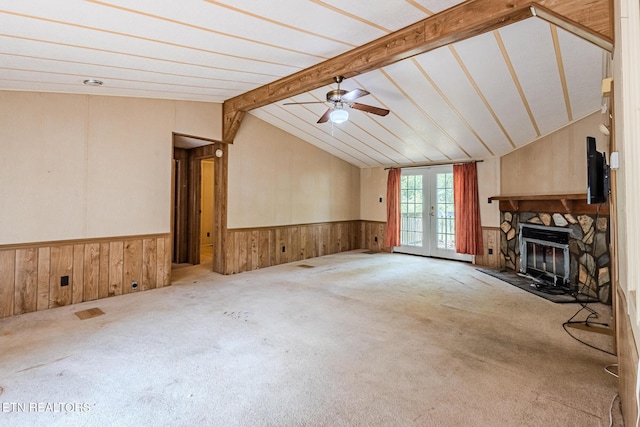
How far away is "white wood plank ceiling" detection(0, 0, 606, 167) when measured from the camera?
94.6 inches

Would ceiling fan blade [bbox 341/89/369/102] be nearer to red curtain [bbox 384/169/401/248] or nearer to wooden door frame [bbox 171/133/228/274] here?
wooden door frame [bbox 171/133/228/274]

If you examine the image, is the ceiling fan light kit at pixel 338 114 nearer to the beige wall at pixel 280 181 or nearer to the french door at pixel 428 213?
the beige wall at pixel 280 181

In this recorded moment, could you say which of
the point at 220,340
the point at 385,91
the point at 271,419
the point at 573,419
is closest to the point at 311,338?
the point at 220,340

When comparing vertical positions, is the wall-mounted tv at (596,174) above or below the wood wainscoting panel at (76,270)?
above

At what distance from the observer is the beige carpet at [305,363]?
191 centimetres

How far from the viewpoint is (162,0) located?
220cm

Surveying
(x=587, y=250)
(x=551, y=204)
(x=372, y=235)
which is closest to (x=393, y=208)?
(x=372, y=235)

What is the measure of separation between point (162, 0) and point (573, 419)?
12.2 feet

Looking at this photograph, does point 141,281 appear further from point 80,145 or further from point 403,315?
point 403,315

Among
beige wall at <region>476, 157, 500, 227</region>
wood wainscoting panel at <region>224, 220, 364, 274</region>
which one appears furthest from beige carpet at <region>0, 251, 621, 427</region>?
beige wall at <region>476, 157, 500, 227</region>

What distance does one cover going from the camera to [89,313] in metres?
3.60

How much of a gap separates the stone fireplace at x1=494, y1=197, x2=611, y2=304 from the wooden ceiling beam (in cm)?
297

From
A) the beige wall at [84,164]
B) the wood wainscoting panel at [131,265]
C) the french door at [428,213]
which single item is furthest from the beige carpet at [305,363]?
the french door at [428,213]

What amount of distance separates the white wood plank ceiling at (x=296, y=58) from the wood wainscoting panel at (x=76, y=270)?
6.11ft
